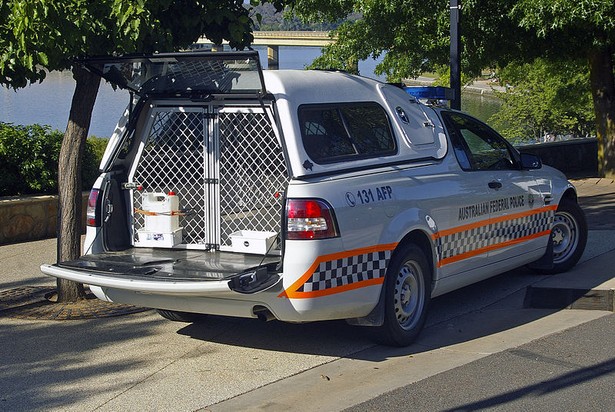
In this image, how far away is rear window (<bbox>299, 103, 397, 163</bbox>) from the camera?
20.7ft

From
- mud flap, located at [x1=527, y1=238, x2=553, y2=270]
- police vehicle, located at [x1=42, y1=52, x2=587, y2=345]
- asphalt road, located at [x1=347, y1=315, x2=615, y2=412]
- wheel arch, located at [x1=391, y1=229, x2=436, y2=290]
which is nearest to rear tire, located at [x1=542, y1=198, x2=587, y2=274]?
mud flap, located at [x1=527, y1=238, x2=553, y2=270]

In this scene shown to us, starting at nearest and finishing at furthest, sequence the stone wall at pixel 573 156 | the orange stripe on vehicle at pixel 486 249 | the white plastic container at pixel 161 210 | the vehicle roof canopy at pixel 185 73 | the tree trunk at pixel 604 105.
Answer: the vehicle roof canopy at pixel 185 73 → the white plastic container at pixel 161 210 → the orange stripe on vehicle at pixel 486 249 → the tree trunk at pixel 604 105 → the stone wall at pixel 573 156

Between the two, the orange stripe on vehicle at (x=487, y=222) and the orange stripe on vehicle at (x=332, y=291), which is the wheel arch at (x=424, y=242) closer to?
the orange stripe on vehicle at (x=487, y=222)

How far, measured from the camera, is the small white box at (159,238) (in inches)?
271

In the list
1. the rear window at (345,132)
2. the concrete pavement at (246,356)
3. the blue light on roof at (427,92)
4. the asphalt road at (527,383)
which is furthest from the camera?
the blue light on roof at (427,92)

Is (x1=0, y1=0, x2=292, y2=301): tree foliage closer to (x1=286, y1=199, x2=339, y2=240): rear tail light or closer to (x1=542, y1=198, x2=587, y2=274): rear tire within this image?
(x1=286, y1=199, x2=339, y2=240): rear tail light

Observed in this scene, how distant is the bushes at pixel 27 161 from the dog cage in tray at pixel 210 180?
185 inches

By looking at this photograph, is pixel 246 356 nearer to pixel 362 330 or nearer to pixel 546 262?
pixel 362 330

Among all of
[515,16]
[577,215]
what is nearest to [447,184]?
[577,215]

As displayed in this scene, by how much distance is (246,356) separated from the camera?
6.58 m

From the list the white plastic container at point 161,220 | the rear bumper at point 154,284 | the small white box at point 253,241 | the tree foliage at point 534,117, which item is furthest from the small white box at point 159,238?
the tree foliage at point 534,117

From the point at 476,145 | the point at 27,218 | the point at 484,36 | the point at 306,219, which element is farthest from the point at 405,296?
the point at 484,36

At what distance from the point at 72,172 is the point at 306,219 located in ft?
10.2

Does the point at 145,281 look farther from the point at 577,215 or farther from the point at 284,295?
the point at 577,215
